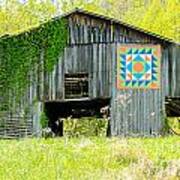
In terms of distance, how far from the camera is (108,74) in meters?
28.5

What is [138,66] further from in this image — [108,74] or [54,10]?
[54,10]

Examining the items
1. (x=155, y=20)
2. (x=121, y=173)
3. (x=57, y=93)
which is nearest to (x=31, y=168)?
(x=121, y=173)

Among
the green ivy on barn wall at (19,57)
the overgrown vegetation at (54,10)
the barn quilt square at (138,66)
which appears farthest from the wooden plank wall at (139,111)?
the overgrown vegetation at (54,10)

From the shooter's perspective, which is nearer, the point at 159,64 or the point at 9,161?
the point at 9,161

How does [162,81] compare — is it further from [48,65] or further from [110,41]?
[48,65]

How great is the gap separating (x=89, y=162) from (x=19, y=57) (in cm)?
1884

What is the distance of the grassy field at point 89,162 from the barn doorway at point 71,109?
17127 millimetres

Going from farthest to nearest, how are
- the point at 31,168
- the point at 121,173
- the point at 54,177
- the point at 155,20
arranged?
the point at 155,20, the point at 31,168, the point at 54,177, the point at 121,173

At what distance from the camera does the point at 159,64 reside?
28.8 metres

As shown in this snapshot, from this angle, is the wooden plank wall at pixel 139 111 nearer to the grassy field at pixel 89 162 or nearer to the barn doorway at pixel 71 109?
the barn doorway at pixel 71 109

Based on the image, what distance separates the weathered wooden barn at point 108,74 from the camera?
2831 cm

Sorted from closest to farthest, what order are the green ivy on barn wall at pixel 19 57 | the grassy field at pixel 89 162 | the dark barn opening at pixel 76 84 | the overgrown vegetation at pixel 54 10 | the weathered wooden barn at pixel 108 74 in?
the grassy field at pixel 89 162, the weathered wooden barn at pixel 108 74, the green ivy on barn wall at pixel 19 57, the dark barn opening at pixel 76 84, the overgrown vegetation at pixel 54 10

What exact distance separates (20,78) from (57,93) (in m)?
1.71

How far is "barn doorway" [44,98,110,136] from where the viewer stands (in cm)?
3008
